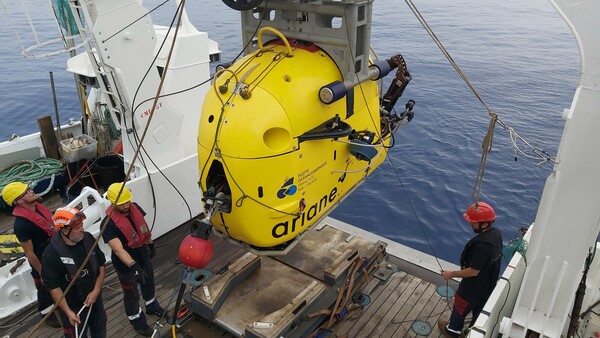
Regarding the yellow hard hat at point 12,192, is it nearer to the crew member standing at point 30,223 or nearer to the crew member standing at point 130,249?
the crew member standing at point 30,223

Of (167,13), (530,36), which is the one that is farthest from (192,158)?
(167,13)

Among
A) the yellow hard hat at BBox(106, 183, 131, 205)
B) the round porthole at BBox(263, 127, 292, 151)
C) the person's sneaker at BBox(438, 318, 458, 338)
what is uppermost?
the round porthole at BBox(263, 127, 292, 151)

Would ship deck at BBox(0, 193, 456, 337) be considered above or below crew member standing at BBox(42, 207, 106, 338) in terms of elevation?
below

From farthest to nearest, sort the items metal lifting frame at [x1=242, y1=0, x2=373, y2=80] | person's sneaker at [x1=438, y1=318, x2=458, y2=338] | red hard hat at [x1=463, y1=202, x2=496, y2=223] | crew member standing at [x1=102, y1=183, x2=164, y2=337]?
person's sneaker at [x1=438, y1=318, x2=458, y2=338] → crew member standing at [x1=102, y1=183, x2=164, y2=337] → red hard hat at [x1=463, y1=202, x2=496, y2=223] → metal lifting frame at [x1=242, y1=0, x2=373, y2=80]

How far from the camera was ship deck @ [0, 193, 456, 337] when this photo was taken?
18.2 ft

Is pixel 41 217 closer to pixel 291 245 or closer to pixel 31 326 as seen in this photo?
pixel 31 326

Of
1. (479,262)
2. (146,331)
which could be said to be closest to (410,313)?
(479,262)

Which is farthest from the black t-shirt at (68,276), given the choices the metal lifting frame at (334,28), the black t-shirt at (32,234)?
the metal lifting frame at (334,28)

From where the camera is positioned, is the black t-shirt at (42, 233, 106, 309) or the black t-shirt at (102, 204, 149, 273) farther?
the black t-shirt at (102, 204, 149, 273)

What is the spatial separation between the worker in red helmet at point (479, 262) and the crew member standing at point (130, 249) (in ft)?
11.4

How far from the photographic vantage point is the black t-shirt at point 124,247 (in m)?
5.00

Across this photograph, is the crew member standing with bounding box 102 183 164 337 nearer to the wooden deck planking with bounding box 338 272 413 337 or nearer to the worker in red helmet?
the wooden deck planking with bounding box 338 272 413 337

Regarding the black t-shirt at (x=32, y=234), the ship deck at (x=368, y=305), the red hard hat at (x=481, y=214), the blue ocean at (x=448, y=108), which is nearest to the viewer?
the red hard hat at (x=481, y=214)

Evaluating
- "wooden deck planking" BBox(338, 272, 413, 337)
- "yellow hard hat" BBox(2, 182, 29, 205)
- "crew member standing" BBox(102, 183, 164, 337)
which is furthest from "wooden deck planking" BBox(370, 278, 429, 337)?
"yellow hard hat" BBox(2, 182, 29, 205)
